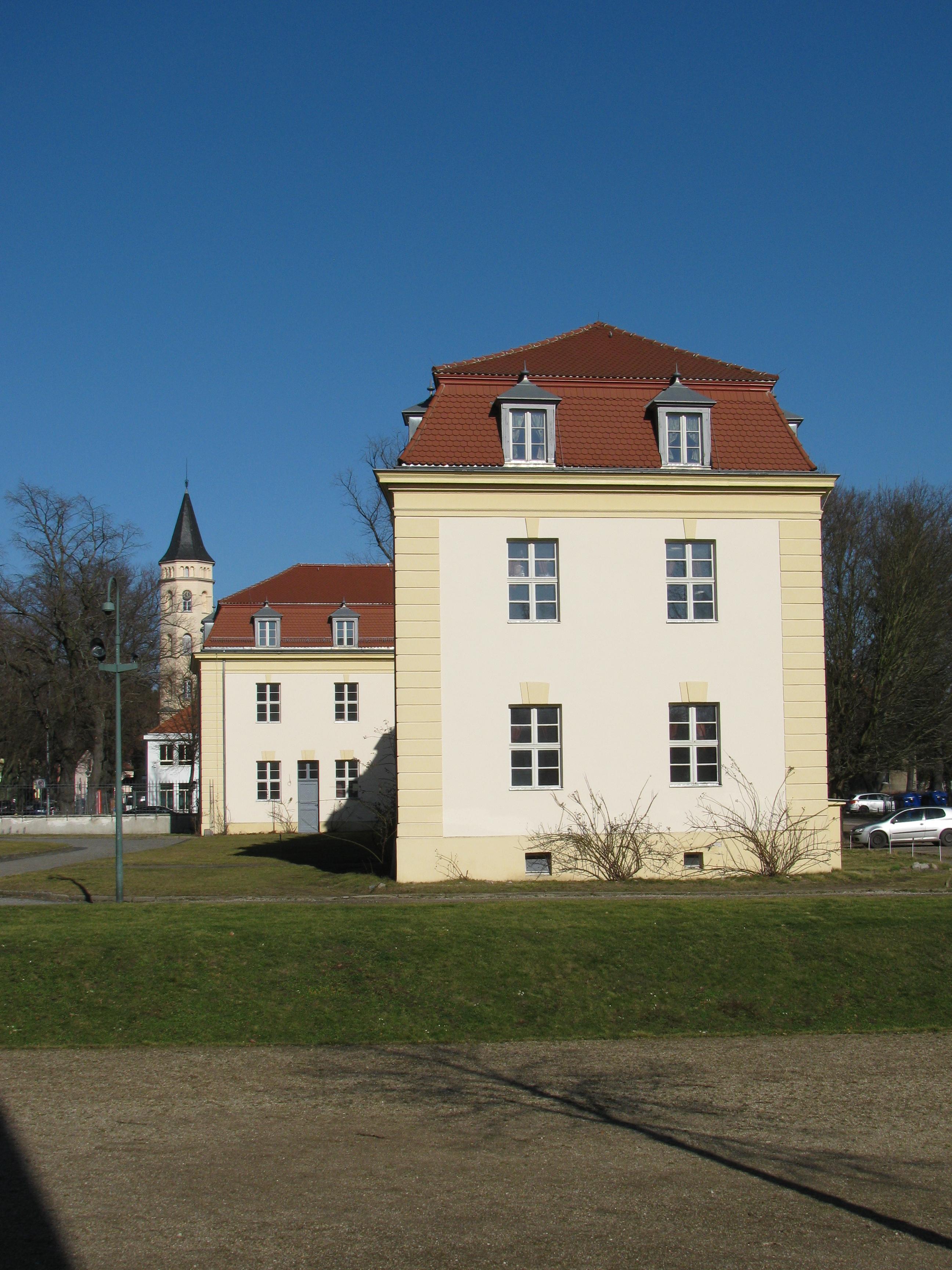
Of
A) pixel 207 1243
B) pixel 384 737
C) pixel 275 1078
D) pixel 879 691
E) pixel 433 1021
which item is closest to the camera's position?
pixel 207 1243

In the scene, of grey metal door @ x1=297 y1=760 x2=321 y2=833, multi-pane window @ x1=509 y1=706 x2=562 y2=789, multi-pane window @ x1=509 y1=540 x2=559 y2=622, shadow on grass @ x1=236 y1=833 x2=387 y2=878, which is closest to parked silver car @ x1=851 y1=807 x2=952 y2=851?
shadow on grass @ x1=236 y1=833 x2=387 y2=878

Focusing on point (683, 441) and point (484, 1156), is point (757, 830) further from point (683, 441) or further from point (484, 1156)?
point (484, 1156)

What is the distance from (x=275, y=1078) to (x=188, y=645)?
2296 inches

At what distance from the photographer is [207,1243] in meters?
5.77

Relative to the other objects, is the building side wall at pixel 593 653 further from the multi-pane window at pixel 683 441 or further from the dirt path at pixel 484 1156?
the dirt path at pixel 484 1156

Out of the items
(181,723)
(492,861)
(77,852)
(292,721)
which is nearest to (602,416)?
(492,861)

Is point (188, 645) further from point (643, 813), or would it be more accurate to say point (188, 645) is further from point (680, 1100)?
point (680, 1100)

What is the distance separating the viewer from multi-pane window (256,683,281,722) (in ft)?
143

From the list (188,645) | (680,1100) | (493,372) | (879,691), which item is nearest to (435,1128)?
(680,1100)

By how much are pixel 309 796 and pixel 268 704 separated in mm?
3836

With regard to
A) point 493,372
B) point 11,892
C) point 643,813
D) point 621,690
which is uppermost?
point 493,372

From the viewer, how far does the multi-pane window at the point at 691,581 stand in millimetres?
21812

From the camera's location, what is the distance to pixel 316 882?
22297mm

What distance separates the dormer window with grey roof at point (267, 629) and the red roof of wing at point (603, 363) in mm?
22337
